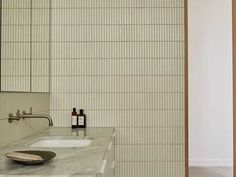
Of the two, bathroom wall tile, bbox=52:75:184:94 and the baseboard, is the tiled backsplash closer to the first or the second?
bathroom wall tile, bbox=52:75:184:94

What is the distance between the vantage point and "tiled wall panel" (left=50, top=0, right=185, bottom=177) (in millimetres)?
2443

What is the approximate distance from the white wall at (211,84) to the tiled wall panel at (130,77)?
188 cm

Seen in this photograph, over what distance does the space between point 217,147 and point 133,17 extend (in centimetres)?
257

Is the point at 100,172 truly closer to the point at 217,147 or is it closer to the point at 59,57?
the point at 59,57

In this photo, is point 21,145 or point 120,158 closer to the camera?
point 21,145

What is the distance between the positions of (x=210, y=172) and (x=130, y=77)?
2131 mm

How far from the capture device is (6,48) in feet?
5.37

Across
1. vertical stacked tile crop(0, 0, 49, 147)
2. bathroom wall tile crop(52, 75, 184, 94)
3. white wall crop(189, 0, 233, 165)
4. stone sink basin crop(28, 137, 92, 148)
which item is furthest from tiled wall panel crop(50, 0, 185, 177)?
white wall crop(189, 0, 233, 165)

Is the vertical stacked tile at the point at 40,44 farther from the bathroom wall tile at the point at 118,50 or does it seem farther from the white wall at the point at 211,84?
the white wall at the point at 211,84

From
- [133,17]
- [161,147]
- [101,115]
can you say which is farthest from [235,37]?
[101,115]

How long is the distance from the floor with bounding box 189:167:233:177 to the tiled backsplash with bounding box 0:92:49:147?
2.25 metres

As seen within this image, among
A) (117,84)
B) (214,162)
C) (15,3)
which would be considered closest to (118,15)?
(117,84)

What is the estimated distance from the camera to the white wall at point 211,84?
4.21 meters

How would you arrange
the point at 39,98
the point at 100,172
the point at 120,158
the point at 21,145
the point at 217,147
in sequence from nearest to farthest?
the point at 100,172 < the point at 21,145 < the point at 39,98 < the point at 120,158 < the point at 217,147
